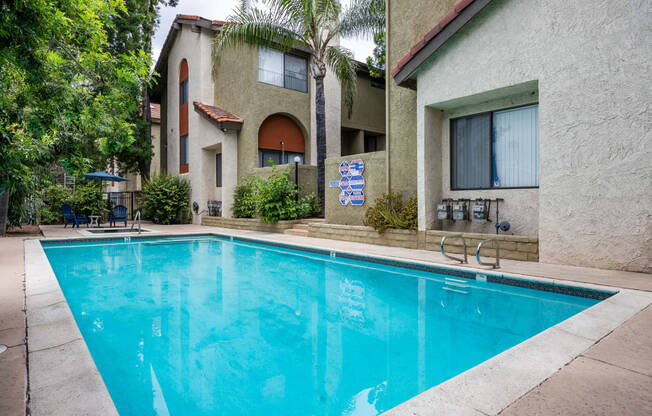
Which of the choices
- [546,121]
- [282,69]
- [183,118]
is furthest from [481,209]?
[183,118]

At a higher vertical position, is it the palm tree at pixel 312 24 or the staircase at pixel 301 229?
the palm tree at pixel 312 24

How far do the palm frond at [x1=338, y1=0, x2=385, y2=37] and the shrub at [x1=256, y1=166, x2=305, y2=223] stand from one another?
545 centimetres

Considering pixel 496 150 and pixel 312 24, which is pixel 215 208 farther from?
pixel 496 150

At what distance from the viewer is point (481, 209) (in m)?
7.79

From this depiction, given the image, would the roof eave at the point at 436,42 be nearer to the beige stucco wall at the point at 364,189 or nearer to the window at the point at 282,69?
the beige stucco wall at the point at 364,189

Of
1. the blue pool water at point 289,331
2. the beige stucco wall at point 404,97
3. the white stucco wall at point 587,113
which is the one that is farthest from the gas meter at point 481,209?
the blue pool water at point 289,331

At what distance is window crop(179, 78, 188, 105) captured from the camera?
754 inches

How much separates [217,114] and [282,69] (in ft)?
11.2

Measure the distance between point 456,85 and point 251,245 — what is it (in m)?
7.23

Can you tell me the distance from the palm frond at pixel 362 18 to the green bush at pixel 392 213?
652 cm

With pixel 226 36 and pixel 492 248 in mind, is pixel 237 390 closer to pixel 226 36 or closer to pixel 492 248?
pixel 492 248

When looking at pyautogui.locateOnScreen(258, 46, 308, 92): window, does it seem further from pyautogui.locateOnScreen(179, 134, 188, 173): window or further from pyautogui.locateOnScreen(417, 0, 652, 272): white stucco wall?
pyautogui.locateOnScreen(417, 0, 652, 272): white stucco wall

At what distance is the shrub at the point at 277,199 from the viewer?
1304 cm

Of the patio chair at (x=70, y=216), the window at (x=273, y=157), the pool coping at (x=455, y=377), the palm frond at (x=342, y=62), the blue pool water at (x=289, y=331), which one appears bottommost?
the blue pool water at (x=289, y=331)
